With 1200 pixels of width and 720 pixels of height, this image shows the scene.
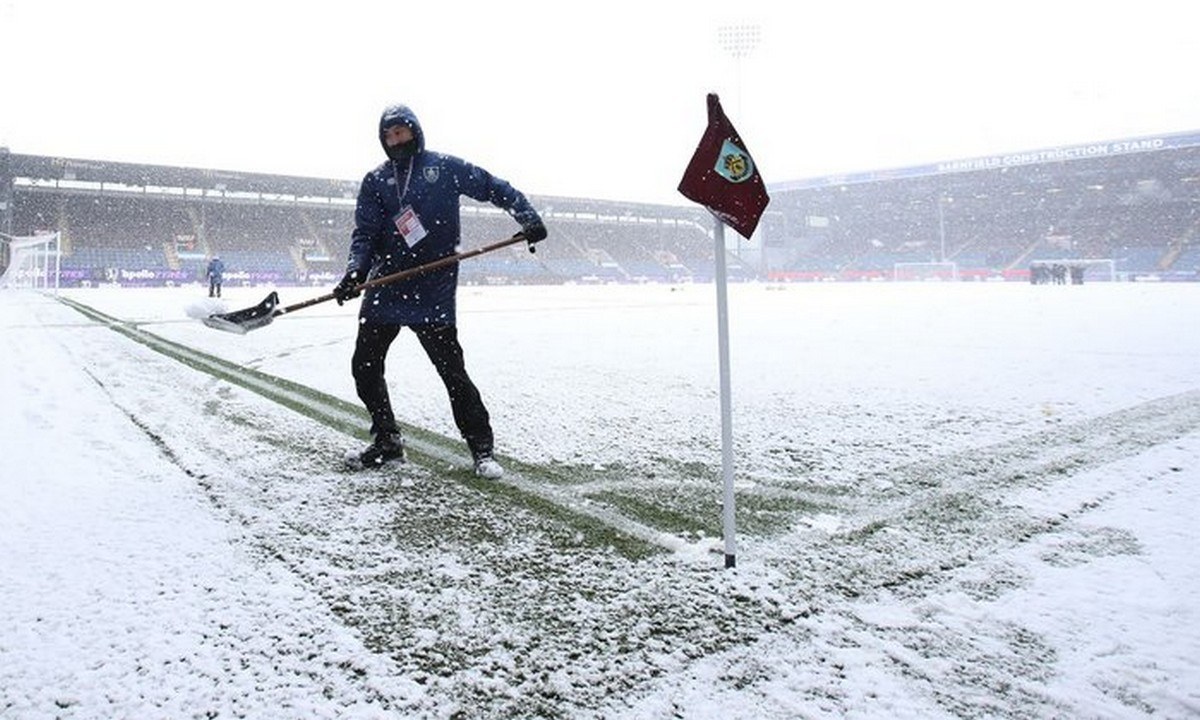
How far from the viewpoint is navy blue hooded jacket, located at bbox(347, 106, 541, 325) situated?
3.09m

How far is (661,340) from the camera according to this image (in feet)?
31.1

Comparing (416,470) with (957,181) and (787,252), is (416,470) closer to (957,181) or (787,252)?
(957,181)

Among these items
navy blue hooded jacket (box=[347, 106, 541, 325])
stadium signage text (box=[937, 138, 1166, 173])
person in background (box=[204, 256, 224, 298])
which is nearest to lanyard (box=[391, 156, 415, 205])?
navy blue hooded jacket (box=[347, 106, 541, 325])

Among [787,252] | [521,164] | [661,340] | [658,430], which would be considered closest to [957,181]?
[787,252]

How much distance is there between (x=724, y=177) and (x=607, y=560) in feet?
4.20

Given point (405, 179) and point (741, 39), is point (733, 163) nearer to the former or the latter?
point (405, 179)

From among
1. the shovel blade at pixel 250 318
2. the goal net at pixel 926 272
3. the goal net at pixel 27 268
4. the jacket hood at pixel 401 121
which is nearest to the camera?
the jacket hood at pixel 401 121

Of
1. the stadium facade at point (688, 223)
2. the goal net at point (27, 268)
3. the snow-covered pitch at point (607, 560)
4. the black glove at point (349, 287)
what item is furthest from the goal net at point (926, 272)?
the goal net at point (27, 268)

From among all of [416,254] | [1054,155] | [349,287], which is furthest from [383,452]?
[1054,155]

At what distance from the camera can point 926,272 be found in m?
49.7

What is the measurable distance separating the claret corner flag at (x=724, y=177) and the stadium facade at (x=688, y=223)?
40222mm

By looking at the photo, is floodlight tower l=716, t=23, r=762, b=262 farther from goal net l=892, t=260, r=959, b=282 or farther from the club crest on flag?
the club crest on flag

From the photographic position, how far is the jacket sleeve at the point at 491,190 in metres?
3.16

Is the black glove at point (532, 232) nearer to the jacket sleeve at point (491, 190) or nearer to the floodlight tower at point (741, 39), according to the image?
the jacket sleeve at point (491, 190)
